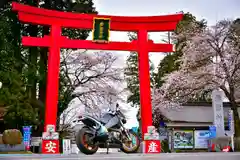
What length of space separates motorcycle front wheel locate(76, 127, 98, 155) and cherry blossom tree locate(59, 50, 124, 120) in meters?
12.1

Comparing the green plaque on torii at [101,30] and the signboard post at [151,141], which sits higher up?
the green plaque on torii at [101,30]

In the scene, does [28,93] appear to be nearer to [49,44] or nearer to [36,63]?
[36,63]

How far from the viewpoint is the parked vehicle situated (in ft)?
24.3

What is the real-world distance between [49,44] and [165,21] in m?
4.60

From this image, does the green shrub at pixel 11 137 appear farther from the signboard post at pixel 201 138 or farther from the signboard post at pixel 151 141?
the signboard post at pixel 201 138

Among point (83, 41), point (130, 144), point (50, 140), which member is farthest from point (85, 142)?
point (83, 41)

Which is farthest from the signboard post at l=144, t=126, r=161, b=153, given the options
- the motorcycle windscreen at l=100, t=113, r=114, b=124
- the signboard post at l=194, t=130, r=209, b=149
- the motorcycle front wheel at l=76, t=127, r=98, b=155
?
the signboard post at l=194, t=130, r=209, b=149

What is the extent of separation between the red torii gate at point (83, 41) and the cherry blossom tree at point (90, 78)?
6.64 meters

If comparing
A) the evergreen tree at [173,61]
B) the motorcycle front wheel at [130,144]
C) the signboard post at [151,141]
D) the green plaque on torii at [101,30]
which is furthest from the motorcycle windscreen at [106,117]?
the evergreen tree at [173,61]

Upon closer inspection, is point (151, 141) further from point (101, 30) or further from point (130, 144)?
point (130, 144)

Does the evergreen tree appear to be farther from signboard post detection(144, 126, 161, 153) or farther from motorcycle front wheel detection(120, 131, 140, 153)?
motorcycle front wheel detection(120, 131, 140, 153)

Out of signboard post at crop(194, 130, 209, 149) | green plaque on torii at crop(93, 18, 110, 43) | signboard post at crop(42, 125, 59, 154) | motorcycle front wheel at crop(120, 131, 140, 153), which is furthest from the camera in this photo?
signboard post at crop(194, 130, 209, 149)

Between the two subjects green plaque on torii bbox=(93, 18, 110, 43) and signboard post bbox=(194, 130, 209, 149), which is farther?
signboard post bbox=(194, 130, 209, 149)

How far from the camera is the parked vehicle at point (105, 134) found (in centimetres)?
741
